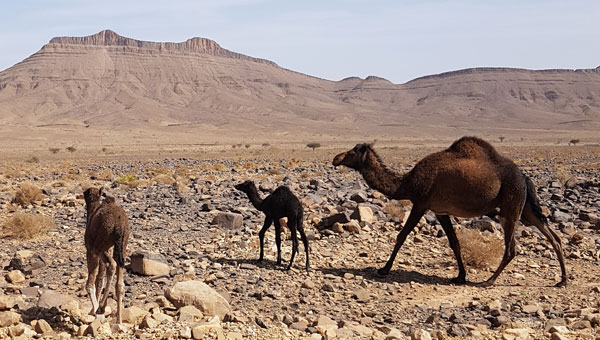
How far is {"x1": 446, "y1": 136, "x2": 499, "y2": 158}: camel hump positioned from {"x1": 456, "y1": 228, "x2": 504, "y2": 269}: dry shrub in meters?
1.75

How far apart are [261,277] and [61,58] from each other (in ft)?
616

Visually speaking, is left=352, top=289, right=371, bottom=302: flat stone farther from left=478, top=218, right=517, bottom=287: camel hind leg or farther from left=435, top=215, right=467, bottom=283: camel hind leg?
left=478, top=218, right=517, bottom=287: camel hind leg

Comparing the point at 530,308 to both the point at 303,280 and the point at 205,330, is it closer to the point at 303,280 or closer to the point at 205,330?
the point at 303,280

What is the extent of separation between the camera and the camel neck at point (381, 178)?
33.9ft

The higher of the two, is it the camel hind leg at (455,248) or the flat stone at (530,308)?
the camel hind leg at (455,248)

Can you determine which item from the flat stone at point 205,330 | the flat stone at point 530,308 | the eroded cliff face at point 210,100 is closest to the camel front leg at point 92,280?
Result: the flat stone at point 205,330

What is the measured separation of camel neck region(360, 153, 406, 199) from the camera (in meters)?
10.3

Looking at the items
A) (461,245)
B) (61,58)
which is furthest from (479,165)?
(61,58)

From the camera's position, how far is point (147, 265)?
923 cm

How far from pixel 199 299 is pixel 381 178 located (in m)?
4.19

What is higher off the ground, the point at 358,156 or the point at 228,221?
the point at 358,156

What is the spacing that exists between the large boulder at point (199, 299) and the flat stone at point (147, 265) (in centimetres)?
159

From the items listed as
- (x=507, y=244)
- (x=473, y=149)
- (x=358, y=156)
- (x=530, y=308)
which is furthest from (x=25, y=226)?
(x=530, y=308)

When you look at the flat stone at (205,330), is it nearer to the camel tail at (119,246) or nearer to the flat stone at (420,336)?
the camel tail at (119,246)
